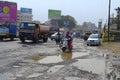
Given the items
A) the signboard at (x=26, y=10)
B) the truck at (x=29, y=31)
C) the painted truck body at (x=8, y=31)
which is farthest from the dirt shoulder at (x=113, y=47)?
the signboard at (x=26, y=10)

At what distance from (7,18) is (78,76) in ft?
183

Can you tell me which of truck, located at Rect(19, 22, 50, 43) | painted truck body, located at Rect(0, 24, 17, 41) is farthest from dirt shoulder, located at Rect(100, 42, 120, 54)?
painted truck body, located at Rect(0, 24, 17, 41)

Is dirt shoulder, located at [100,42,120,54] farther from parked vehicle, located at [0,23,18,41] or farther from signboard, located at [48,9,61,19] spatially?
signboard, located at [48,9,61,19]

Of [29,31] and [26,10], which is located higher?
[26,10]

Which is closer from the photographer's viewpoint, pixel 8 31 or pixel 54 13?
pixel 8 31

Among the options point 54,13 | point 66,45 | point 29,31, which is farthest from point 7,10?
point 54,13

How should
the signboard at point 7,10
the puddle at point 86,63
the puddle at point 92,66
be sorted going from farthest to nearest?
the signboard at point 7,10 → the puddle at point 86,63 → the puddle at point 92,66

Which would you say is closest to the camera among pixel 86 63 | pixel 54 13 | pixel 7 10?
pixel 86 63

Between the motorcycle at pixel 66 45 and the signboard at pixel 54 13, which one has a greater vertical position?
the signboard at pixel 54 13

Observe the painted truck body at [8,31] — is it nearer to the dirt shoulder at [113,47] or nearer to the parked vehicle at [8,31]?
the parked vehicle at [8,31]

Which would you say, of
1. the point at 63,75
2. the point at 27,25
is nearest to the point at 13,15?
the point at 27,25

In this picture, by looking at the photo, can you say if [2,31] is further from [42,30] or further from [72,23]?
[72,23]

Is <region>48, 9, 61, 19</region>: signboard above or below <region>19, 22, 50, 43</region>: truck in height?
above

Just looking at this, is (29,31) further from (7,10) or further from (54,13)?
(54,13)
